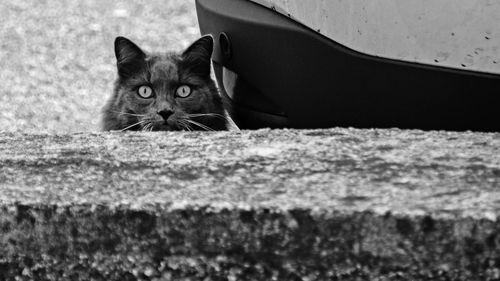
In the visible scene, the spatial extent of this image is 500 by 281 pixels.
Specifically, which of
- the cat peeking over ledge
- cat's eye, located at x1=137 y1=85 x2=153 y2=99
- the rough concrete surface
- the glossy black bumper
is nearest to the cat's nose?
the cat peeking over ledge

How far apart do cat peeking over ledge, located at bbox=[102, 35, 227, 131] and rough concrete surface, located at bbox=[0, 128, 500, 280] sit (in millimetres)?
1714

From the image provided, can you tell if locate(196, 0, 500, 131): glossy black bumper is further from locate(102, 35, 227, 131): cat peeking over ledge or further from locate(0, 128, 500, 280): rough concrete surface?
locate(102, 35, 227, 131): cat peeking over ledge

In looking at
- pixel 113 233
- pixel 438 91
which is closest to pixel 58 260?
pixel 113 233

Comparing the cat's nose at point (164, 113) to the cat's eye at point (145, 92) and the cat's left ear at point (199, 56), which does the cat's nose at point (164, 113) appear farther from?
the cat's left ear at point (199, 56)

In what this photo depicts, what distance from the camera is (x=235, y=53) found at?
8.63ft

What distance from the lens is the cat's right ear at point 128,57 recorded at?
353 cm

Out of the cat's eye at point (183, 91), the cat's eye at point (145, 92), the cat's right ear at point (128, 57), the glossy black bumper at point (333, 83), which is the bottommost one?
the cat's eye at point (145, 92)

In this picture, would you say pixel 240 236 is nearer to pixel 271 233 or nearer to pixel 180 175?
pixel 271 233

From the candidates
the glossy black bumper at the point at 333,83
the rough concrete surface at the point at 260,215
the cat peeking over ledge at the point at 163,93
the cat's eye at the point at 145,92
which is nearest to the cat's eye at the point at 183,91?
the cat peeking over ledge at the point at 163,93

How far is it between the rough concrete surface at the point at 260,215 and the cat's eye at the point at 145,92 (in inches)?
70.3

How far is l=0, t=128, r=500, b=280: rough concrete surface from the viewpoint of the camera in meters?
1.29

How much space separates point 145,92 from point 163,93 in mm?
77

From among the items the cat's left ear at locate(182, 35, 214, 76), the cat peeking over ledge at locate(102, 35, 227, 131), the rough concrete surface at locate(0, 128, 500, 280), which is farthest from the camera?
the cat peeking over ledge at locate(102, 35, 227, 131)

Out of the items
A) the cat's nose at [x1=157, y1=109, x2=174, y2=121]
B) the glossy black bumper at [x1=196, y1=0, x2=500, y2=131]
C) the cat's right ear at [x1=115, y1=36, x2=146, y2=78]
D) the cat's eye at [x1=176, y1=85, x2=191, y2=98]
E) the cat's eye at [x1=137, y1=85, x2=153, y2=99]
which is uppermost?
the glossy black bumper at [x1=196, y1=0, x2=500, y2=131]
